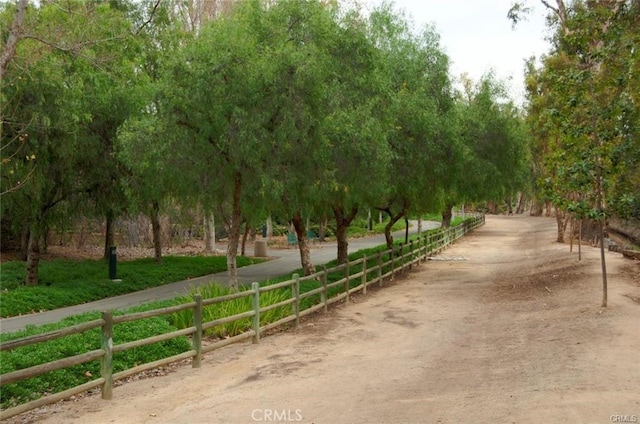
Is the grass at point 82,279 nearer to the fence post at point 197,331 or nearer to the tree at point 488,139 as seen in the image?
the fence post at point 197,331

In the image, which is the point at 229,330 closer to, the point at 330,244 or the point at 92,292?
the point at 92,292

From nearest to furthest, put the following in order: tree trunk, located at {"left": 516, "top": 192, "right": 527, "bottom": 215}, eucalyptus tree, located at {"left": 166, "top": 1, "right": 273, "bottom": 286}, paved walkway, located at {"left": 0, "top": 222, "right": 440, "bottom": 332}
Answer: eucalyptus tree, located at {"left": 166, "top": 1, "right": 273, "bottom": 286} < paved walkway, located at {"left": 0, "top": 222, "right": 440, "bottom": 332} < tree trunk, located at {"left": 516, "top": 192, "right": 527, "bottom": 215}

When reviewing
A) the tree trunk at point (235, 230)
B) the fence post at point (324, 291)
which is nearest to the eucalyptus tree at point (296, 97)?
the tree trunk at point (235, 230)

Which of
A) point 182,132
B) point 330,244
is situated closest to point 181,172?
point 182,132

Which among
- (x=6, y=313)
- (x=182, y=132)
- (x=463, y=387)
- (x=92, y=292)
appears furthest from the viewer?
(x=92, y=292)

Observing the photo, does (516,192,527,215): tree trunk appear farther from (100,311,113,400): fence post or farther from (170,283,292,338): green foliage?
(100,311,113,400): fence post

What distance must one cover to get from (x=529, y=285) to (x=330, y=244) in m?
26.3

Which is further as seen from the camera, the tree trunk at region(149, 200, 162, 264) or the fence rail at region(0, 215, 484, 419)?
the tree trunk at region(149, 200, 162, 264)

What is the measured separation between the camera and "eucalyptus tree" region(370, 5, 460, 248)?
21016mm

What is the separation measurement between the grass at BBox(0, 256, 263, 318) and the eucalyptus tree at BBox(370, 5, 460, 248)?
30.7 ft

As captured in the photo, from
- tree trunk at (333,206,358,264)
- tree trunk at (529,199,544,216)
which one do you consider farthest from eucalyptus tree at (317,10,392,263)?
tree trunk at (529,199,544,216)

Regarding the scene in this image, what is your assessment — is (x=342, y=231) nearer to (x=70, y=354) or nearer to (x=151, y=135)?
(x=151, y=135)

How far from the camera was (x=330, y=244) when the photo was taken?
Result: 4631 cm

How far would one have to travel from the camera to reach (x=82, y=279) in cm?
2281
